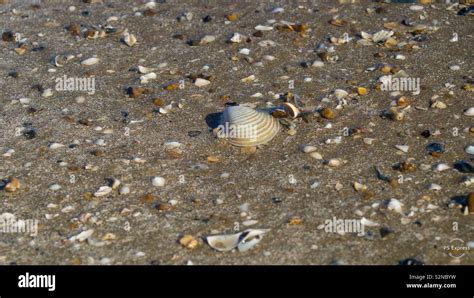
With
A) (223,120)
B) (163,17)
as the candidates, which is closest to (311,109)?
(223,120)

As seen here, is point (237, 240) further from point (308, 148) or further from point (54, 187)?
point (54, 187)

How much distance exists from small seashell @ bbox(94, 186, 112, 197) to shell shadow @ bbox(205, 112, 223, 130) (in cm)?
111

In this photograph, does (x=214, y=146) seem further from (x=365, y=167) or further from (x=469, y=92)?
(x=469, y=92)

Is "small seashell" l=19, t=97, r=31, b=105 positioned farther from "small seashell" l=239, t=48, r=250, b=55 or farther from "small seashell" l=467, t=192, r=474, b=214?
"small seashell" l=467, t=192, r=474, b=214

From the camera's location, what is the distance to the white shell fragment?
4.91 meters

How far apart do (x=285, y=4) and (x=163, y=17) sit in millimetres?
1304

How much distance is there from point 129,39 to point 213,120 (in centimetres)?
176

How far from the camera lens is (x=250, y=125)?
5984mm

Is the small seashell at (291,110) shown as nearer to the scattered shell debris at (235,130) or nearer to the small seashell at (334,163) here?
the scattered shell debris at (235,130)

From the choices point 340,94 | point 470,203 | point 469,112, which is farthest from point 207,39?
point 470,203

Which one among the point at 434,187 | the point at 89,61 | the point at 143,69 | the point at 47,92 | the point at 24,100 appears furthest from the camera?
the point at 89,61

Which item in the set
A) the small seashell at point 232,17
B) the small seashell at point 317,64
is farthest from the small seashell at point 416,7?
the small seashell at point 232,17

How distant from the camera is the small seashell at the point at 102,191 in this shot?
549 cm

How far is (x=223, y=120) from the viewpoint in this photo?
6164 millimetres
